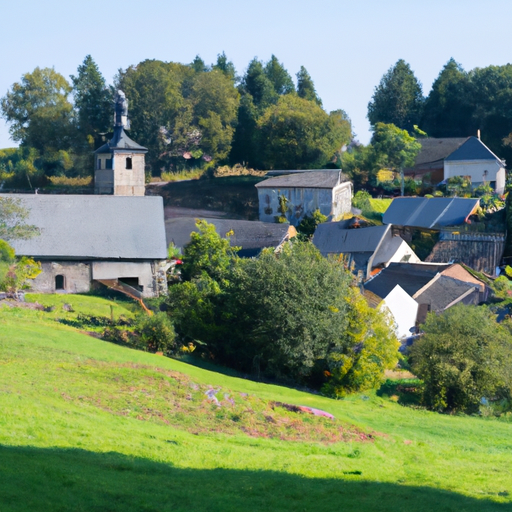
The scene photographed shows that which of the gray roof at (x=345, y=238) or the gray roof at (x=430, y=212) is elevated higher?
the gray roof at (x=430, y=212)

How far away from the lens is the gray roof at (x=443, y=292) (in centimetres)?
4056

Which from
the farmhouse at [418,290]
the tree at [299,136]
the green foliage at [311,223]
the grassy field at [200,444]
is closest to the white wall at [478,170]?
the tree at [299,136]

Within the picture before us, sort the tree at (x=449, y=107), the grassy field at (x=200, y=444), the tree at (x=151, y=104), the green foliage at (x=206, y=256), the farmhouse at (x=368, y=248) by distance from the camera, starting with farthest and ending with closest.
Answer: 1. the tree at (x=449, y=107)
2. the tree at (x=151, y=104)
3. the farmhouse at (x=368, y=248)
4. the green foliage at (x=206, y=256)
5. the grassy field at (x=200, y=444)

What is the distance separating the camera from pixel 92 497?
41.4ft

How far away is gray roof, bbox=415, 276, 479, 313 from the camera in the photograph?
133 ft

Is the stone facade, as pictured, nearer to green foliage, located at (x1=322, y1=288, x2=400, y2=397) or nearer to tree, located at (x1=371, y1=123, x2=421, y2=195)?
tree, located at (x1=371, y1=123, x2=421, y2=195)

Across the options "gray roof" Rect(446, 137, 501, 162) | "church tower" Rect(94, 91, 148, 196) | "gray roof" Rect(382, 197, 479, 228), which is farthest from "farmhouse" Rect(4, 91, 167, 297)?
"gray roof" Rect(446, 137, 501, 162)

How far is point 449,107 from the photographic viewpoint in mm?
80188

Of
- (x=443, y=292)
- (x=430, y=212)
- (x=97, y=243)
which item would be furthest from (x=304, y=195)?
(x=97, y=243)

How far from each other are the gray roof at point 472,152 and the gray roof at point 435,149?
2881mm

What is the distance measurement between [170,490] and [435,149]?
5814 centimetres

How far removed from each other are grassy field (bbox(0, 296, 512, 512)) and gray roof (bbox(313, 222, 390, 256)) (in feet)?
68.3

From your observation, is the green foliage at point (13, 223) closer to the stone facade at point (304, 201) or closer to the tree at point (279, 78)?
the stone facade at point (304, 201)

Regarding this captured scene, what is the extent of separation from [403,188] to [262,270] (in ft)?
116
